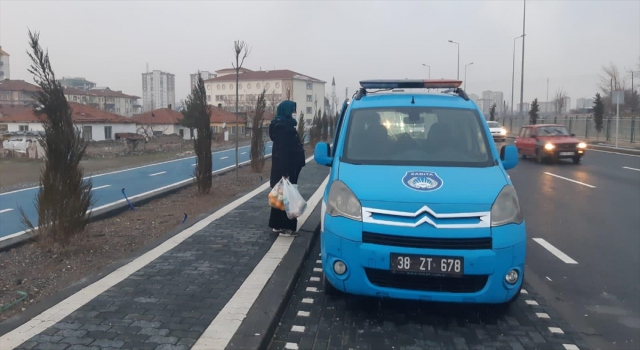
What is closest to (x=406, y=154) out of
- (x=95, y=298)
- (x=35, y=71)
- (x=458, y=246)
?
(x=458, y=246)

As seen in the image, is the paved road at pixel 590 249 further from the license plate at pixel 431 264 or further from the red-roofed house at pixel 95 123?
the red-roofed house at pixel 95 123

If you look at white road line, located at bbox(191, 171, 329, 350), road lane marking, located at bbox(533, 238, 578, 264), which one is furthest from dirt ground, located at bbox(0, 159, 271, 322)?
road lane marking, located at bbox(533, 238, 578, 264)

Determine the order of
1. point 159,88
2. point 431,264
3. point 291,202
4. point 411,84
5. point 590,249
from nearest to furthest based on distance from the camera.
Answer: point 431,264 < point 291,202 < point 411,84 < point 590,249 < point 159,88

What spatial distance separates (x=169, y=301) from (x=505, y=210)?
3004 millimetres

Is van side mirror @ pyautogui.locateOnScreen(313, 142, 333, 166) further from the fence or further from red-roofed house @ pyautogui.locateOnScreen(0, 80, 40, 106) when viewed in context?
red-roofed house @ pyautogui.locateOnScreen(0, 80, 40, 106)

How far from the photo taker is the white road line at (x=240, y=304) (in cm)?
379

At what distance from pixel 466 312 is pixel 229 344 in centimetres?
224

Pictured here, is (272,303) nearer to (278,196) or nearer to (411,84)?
(278,196)

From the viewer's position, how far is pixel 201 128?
1162 centimetres

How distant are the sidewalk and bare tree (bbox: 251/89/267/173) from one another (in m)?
9.77

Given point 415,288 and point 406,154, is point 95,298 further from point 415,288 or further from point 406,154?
point 406,154

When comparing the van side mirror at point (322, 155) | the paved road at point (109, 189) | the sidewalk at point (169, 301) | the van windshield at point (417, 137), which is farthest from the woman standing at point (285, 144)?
the paved road at point (109, 189)

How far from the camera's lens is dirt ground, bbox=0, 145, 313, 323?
505cm

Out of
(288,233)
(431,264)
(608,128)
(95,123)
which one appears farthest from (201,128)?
(95,123)
